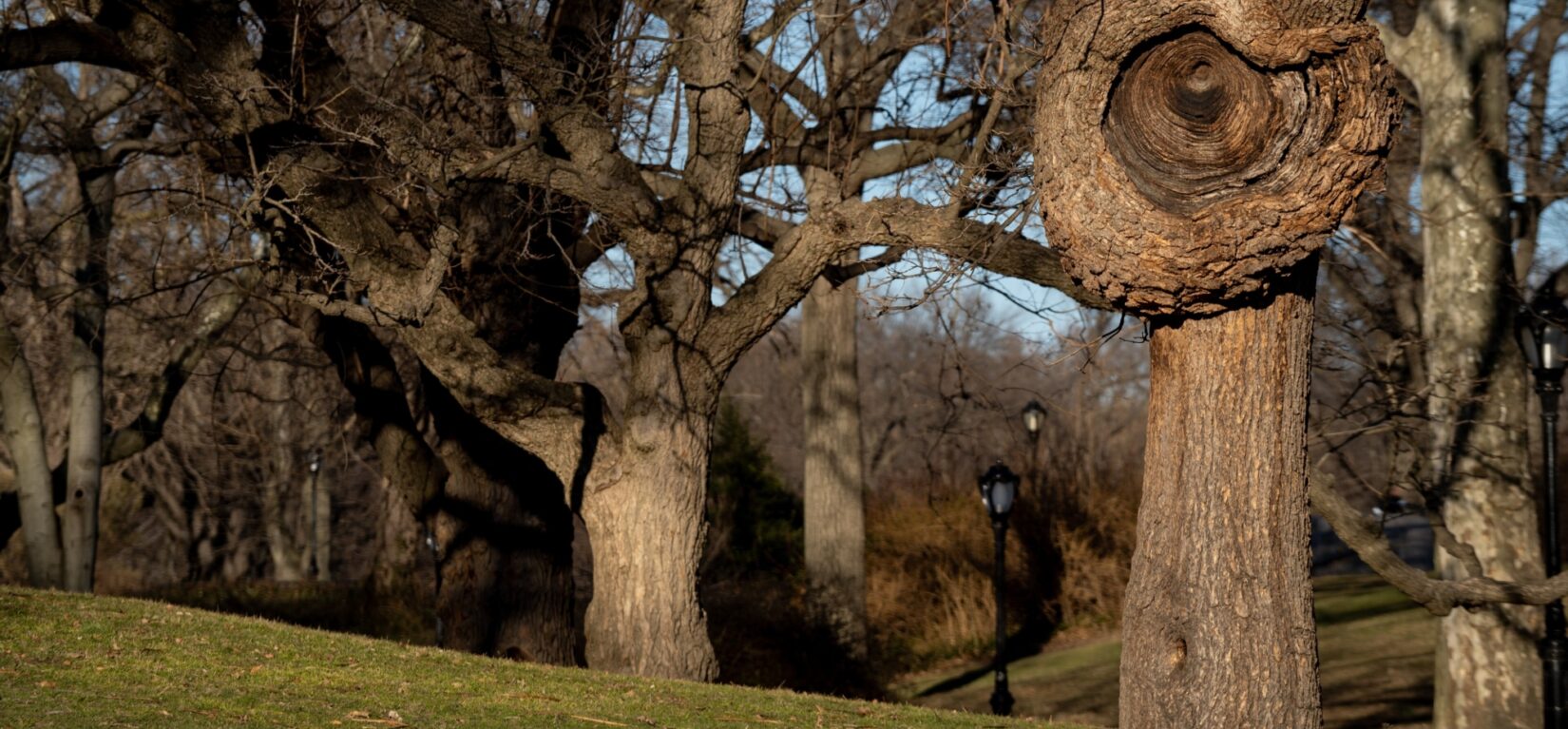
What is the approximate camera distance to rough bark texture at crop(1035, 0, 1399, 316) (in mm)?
5977

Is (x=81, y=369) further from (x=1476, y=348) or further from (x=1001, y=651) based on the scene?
(x=1476, y=348)

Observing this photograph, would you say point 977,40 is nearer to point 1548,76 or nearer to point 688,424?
point 688,424

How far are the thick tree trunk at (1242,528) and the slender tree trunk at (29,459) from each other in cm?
1450

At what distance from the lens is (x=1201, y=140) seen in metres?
6.26

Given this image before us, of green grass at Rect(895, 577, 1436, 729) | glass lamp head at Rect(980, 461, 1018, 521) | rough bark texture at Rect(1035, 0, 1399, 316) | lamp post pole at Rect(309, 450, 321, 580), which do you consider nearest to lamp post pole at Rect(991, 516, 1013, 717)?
glass lamp head at Rect(980, 461, 1018, 521)

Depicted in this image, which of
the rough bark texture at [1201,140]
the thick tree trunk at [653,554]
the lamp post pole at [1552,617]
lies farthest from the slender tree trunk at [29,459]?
the lamp post pole at [1552,617]

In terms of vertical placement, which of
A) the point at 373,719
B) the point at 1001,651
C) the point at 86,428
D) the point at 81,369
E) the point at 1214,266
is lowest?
the point at 1001,651

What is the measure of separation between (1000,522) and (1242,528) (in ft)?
35.2

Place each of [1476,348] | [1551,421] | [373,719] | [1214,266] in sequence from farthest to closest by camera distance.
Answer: [1476,348] → [1551,421] → [373,719] → [1214,266]

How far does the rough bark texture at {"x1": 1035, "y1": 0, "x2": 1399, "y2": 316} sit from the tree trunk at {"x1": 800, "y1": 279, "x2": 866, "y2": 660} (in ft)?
38.5

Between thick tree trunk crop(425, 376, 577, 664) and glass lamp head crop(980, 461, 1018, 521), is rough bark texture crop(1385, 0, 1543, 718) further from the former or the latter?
thick tree trunk crop(425, 376, 577, 664)

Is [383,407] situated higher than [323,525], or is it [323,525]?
[383,407]

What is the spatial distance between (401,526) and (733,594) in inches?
523

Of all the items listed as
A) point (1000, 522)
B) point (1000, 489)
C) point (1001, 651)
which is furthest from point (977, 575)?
point (1001, 651)
